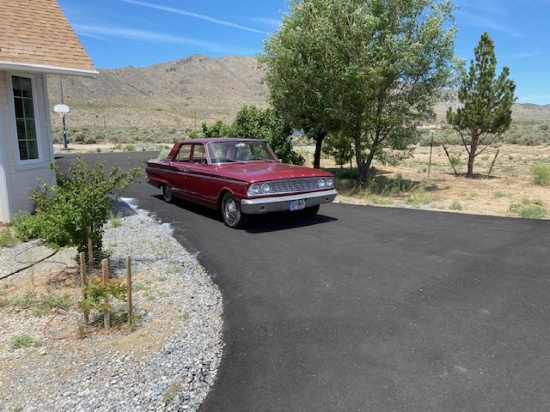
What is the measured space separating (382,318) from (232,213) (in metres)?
4.36

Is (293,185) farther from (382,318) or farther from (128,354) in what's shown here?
(128,354)

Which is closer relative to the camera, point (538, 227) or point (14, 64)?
point (14, 64)

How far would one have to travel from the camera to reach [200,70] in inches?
5335

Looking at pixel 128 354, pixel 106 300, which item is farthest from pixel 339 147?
pixel 128 354

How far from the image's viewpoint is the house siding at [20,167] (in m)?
7.77

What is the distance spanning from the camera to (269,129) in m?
16.3

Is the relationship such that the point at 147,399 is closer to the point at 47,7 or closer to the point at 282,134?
the point at 47,7

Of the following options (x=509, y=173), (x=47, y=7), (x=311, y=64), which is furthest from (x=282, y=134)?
(x=509, y=173)

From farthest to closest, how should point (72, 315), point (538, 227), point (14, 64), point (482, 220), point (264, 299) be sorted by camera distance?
point (482, 220) < point (538, 227) < point (14, 64) < point (264, 299) < point (72, 315)

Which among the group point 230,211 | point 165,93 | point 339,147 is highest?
point 165,93

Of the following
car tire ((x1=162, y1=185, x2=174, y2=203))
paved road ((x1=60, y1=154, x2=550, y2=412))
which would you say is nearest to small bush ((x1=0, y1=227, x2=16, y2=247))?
paved road ((x1=60, y1=154, x2=550, y2=412))

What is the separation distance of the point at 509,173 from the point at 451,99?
626 centimetres

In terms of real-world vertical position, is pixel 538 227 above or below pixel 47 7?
below

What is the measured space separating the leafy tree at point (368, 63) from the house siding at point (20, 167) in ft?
24.9
